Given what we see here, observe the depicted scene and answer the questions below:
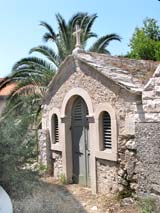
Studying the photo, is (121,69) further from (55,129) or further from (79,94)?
(55,129)

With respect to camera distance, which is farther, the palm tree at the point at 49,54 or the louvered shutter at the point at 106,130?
the palm tree at the point at 49,54

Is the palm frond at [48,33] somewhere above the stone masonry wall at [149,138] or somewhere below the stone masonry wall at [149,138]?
above

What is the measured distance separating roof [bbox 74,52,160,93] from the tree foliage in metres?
11.6

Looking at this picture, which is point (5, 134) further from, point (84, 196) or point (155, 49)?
point (155, 49)

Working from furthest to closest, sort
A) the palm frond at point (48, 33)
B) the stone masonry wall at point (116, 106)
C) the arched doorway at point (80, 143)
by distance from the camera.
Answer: the palm frond at point (48, 33)
the arched doorway at point (80, 143)
the stone masonry wall at point (116, 106)

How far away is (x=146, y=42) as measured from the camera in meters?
22.3

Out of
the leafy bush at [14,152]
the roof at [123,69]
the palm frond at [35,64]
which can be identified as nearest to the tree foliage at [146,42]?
the palm frond at [35,64]

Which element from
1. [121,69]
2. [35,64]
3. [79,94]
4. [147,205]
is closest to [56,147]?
[79,94]

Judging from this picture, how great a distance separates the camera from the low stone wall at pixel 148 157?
6.70 metres

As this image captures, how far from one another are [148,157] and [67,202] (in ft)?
9.61

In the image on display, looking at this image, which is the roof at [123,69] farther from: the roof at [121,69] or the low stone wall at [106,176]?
the low stone wall at [106,176]

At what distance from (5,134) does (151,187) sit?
3.89 metres

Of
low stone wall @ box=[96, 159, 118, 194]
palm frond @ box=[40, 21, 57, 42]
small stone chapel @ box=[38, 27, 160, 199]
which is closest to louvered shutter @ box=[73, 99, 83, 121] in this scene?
small stone chapel @ box=[38, 27, 160, 199]

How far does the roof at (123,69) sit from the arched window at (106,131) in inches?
48.2
